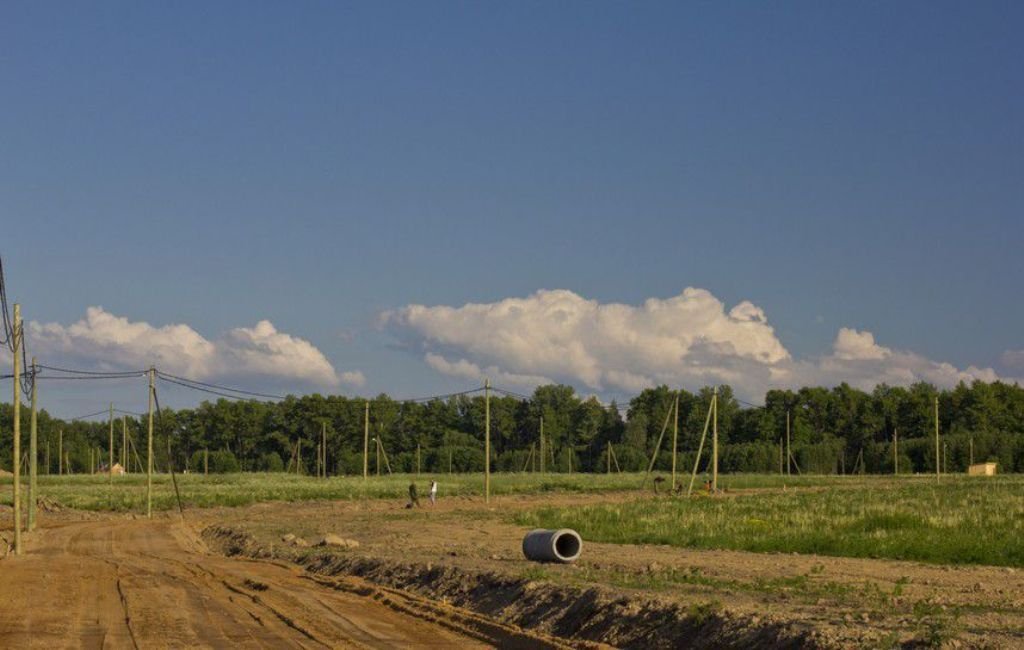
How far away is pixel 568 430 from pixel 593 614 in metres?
166

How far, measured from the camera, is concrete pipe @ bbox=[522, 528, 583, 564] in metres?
26.0

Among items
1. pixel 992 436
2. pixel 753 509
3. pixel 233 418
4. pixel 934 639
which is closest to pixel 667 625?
pixel 934 639

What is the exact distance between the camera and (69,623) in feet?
63.4

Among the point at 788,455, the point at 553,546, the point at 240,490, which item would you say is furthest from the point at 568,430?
the point at 553,546

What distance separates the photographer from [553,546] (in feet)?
84.9

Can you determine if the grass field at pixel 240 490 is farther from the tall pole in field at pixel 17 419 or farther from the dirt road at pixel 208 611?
the dirt road at pixel 208 611

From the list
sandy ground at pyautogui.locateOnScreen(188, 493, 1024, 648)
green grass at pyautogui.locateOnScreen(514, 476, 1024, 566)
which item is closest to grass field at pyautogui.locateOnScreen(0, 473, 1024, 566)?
green grass at pyautogui.locateOnScreen(514, 476, 1024, 566)

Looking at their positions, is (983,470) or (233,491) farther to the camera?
(983,470)

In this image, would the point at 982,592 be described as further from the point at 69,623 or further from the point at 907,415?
the point at 907,415

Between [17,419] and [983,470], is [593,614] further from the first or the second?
[983,470]

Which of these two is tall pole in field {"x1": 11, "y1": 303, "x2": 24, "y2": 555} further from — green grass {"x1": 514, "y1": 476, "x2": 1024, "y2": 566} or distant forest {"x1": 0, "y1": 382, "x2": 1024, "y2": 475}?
distant forest {"x1": 0, "y1": 382, "x2": 1024, "y2": 475}

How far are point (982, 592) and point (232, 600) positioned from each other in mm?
13130

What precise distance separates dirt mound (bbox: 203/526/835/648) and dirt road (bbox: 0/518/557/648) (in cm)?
94

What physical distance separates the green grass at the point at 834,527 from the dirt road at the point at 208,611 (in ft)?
39.1
